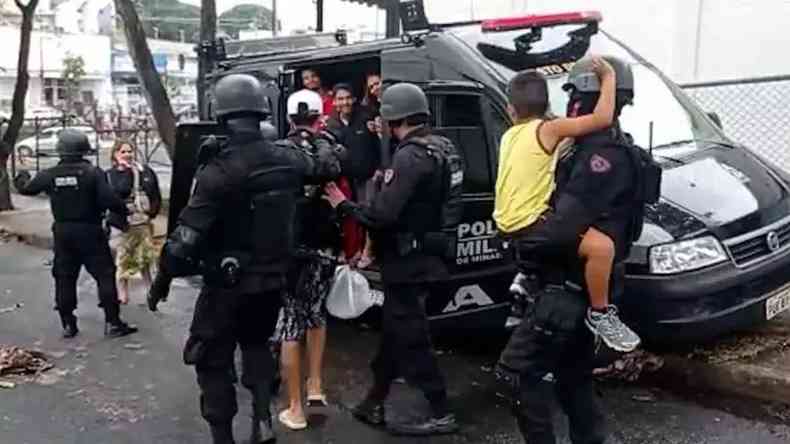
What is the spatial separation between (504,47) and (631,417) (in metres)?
2.51

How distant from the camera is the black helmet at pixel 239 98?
14.2 ft

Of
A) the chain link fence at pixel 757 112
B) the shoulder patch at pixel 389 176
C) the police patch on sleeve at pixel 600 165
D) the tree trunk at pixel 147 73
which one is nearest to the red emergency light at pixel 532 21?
the shoulder patch at pixel 389 176

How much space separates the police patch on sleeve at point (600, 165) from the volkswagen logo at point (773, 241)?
210 centimetres

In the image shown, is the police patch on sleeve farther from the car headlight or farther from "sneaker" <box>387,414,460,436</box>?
"sneaker" <box>387,414,460,436</box>

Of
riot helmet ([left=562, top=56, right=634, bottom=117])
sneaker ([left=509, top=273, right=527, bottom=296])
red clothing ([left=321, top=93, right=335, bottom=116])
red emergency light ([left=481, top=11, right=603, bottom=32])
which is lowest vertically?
sneaker ([left=509, top=273, right=527, bottom=296])

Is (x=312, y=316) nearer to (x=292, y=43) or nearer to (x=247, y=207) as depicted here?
(x=247, y=207)

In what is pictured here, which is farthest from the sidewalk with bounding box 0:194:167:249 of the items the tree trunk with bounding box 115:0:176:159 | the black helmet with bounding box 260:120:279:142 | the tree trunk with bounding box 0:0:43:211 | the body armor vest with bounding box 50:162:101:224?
the black helmet with bounding box 260:120:279:142

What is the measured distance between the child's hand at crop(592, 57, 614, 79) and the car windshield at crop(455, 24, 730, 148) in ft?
6.09

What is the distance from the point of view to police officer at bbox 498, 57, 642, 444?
3.83 metres

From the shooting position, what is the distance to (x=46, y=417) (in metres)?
5.52

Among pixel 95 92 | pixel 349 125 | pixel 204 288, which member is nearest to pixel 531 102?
pixel 204 288

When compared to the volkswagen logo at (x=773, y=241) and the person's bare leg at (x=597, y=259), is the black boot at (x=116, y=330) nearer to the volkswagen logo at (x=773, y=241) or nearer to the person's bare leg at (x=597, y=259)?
the person's bare leg at (x=597, y=259)

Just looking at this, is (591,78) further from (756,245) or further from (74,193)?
(74,193)

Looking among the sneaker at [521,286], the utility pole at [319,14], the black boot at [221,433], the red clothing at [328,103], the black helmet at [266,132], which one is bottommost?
the black boot at [221,433]
